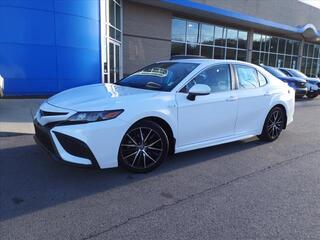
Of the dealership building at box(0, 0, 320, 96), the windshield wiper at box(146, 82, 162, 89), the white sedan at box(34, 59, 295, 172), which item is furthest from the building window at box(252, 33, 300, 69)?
the windshield wiper at box(146, 82, 162, 89)

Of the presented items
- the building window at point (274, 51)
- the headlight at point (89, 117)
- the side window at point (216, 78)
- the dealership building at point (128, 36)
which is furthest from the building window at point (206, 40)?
the headlight at point (89, 117)

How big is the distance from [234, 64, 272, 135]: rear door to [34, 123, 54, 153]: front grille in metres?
3.15

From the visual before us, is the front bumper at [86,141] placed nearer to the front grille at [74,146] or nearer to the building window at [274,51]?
the front grille at [74,146]

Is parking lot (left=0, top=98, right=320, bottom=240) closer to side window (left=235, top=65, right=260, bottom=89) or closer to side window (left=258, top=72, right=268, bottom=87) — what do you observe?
side window (left=235, top=65, right=260, bottom=89)

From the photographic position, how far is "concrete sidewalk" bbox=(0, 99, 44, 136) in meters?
6.13

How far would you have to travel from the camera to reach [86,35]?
12.0 m

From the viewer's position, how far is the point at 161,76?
191 inches

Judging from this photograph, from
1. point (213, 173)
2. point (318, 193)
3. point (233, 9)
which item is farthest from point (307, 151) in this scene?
point (233, 9)

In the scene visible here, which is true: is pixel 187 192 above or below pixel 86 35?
below

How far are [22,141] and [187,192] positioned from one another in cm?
355

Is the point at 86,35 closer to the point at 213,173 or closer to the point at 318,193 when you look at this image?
the point at 213,173

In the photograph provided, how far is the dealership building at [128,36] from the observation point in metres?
11.0

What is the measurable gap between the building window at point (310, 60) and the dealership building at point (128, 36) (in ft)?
0.38

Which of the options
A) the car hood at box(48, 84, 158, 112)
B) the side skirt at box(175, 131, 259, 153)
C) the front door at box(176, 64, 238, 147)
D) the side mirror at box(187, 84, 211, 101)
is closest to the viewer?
the car hood at box(48, 84, 158, 112)
